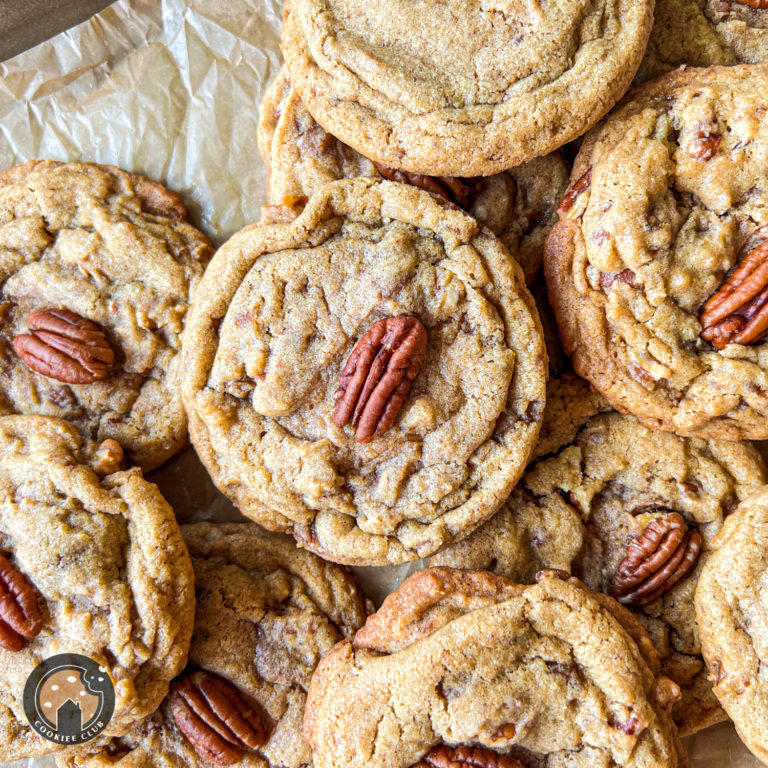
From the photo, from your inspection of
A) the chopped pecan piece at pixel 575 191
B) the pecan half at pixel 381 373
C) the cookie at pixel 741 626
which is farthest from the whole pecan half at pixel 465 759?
the chopped pecan piece at pixel 575 191

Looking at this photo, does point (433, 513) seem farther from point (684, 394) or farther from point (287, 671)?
point (684, 394)

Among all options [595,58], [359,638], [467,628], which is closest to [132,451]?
[359,638]

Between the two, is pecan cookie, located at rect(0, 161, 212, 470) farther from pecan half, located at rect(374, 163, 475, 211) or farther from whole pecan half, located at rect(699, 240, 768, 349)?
whole pecan half, located at rect(699, 240, 768, 349)

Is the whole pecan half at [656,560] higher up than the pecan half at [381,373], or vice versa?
the pecan half at [381,373]

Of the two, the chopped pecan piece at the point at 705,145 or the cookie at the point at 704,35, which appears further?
the cookie at the point at 704,35

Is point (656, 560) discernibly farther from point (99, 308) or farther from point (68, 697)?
point (99, 308)

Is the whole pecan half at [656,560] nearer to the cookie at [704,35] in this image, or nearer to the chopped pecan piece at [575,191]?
the chopped pecan piece at [575,191]

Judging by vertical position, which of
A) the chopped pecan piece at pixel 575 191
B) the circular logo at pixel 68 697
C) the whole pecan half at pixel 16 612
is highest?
the chopped pecan piece at pixel 575 191
